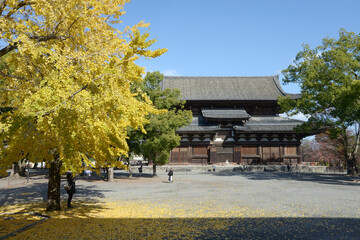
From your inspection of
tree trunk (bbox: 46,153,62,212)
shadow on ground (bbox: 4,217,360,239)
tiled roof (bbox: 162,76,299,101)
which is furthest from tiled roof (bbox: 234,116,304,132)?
tree trunk (bbox: 46,153,62,212)

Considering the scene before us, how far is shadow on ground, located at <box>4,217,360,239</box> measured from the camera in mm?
7367

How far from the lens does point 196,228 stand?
8148mm

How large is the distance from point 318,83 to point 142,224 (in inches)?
971

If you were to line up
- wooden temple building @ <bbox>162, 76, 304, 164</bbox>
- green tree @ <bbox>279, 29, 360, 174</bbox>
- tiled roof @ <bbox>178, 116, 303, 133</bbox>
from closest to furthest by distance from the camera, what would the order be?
1. green tree @ <bbox>279, 29, 360, 174</bbox>
2. tiled roof @ <bbox>178, 116, 303, 133</bbox>
3. wooden temple building @ <bbox>162, 76, 304, 164</bbox>

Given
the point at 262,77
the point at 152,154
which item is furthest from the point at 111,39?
the point at 262,77

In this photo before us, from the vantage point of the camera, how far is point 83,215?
32.5ft

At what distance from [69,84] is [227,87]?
4451 centimetres

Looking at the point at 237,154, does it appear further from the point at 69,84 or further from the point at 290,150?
the point at 69,84

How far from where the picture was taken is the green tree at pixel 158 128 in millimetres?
24600

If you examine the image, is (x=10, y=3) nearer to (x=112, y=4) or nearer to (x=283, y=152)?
(x=112, y=4)

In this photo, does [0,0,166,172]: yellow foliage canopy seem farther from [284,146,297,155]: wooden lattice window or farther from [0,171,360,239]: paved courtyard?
[284,146,297,155]: wooden lattice window

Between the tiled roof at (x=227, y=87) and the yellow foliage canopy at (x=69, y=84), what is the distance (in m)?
35.7

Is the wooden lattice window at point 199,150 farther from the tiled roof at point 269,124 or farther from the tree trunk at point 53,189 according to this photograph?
the tree trunk at point 53,189

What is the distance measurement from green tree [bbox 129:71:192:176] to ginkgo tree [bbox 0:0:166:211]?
14.4 m
